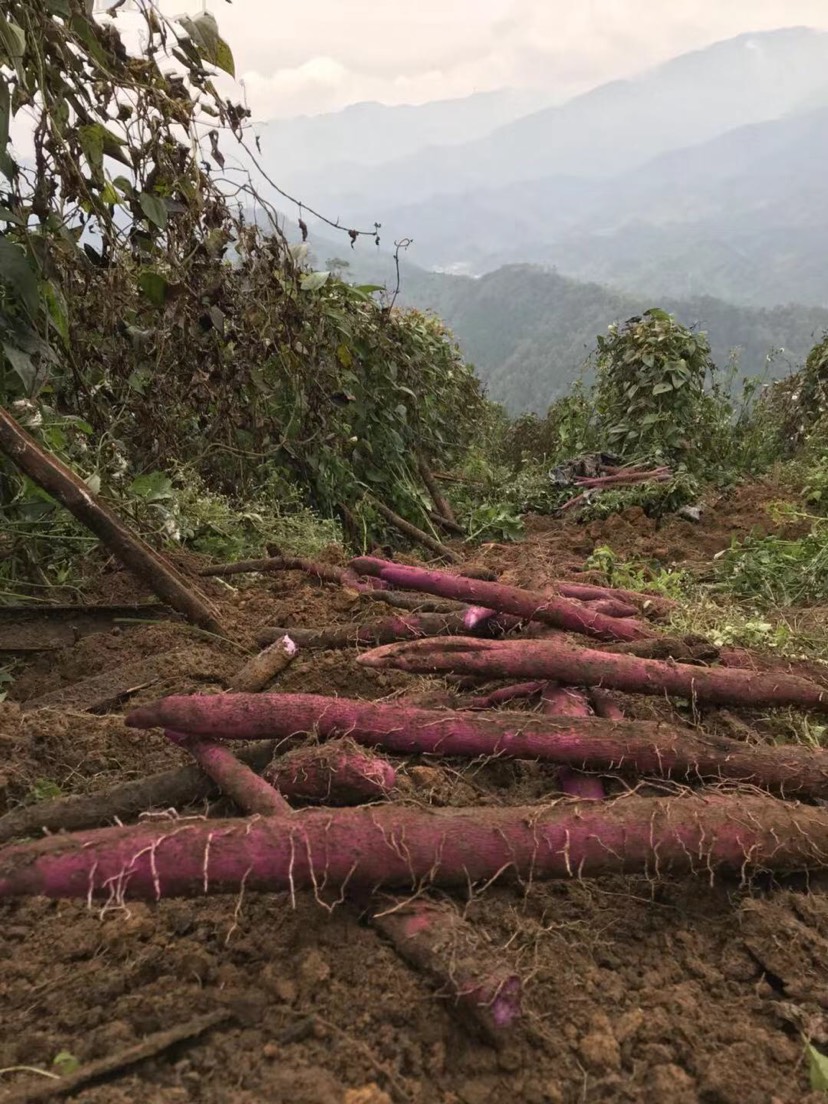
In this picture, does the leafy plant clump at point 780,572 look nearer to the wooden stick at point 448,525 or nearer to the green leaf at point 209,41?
the wooden stick at point 448,525

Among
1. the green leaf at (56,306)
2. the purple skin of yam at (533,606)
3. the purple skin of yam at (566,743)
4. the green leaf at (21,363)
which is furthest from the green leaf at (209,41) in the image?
the purple skin of yam at (566,743)

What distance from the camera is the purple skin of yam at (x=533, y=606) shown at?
2197 mm

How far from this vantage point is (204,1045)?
3.48ft

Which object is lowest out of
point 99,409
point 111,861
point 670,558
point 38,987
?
point 670,558

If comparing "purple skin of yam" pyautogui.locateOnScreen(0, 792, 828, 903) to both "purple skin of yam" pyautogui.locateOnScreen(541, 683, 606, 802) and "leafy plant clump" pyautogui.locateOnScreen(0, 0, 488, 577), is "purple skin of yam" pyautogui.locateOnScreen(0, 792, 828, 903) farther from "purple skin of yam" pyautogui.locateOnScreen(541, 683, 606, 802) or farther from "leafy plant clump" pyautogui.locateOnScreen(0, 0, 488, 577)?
"leafy plant clump" pyautogui.locateOnScreen(0, 0, 488, 577)

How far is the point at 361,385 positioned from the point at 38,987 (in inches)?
180

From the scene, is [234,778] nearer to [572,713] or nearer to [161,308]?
[572,713]

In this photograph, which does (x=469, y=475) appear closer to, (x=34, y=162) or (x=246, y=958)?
(x=34, y=162)

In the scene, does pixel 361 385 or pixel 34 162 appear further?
pixel 361 385

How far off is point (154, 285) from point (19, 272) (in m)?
0.88

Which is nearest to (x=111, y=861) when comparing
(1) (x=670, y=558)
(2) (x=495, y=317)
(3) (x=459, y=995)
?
(3) (x=459, y=995)

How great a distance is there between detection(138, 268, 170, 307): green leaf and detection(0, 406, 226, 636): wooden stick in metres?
1.03

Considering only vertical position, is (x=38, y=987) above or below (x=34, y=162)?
below

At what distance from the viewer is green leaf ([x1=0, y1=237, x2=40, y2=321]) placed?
6.82ft
